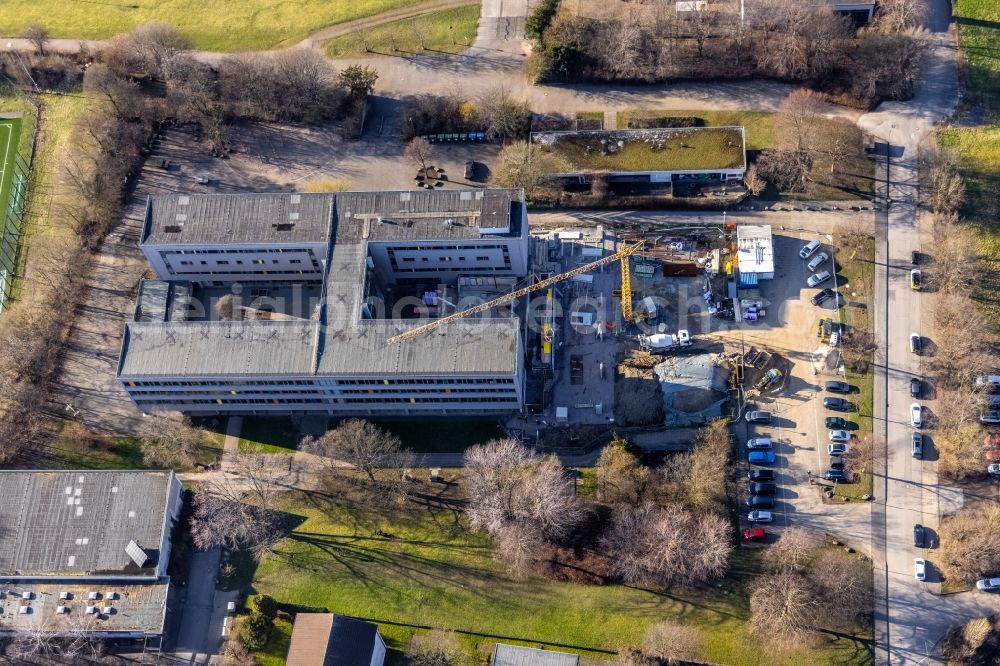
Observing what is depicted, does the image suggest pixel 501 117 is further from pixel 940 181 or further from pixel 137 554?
pixel 137 554

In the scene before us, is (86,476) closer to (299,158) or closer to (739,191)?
(299,158)

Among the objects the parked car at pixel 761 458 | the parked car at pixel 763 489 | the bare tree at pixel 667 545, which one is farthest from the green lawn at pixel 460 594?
the parked car at pixel 761 458

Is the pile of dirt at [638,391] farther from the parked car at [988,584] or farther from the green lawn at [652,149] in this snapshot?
the parked car at [988,584]

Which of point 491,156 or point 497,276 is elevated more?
point 491,156

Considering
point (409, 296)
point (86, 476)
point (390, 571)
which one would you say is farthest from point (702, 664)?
point (86, 476)

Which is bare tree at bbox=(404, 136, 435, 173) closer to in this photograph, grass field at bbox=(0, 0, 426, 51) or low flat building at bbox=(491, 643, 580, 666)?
grass field at bbox=(0, 0, 426, 51)

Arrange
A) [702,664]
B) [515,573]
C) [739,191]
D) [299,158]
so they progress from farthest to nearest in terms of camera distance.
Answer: [299,158], [739,191], [515,573], [702,664]
